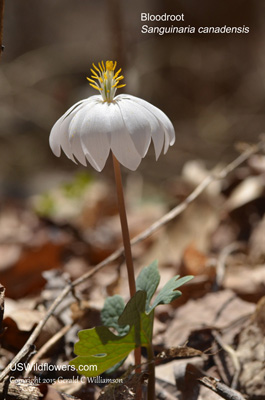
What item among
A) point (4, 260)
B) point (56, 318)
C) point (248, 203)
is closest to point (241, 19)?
point (248, 203)

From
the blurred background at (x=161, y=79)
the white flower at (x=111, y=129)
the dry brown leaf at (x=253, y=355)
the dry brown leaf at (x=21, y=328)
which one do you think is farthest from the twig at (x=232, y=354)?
the blurred background at (x=161, y=79)

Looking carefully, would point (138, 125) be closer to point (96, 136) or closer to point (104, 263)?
point (96, 136)

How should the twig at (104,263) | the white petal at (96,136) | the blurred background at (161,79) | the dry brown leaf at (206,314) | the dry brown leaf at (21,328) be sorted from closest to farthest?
the white petal at (96,136) → the twig at (104,263) → the dry brown leaf at (21,328) → the dry brown leaf at (206,314) → the blurred background at (161,79)

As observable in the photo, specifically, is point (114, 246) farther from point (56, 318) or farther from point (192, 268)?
point (56, 318)

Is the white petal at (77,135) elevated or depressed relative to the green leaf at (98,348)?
elevated

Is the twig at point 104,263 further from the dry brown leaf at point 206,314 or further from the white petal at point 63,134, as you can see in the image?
the white petal at point 63,134

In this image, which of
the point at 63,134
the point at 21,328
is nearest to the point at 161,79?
the point at 21,328

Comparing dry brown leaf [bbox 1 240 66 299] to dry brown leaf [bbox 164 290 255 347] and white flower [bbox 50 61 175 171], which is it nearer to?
dry brown leaf [bbox 164 290 255 347]
